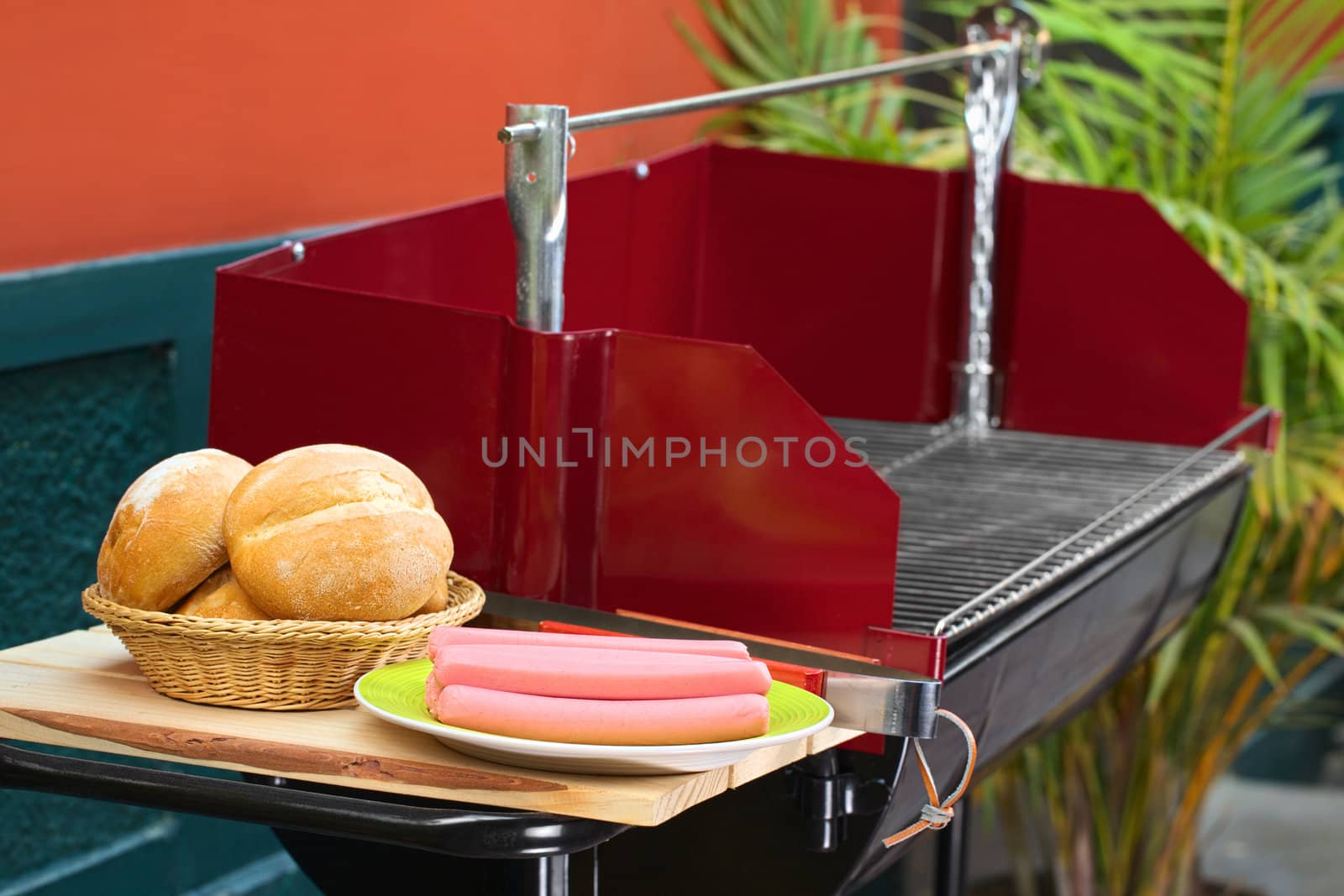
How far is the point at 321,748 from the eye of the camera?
1.00m

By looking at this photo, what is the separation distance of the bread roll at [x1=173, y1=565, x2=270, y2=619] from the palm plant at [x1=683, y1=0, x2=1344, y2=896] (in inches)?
61.0

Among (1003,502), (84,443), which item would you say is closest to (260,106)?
(84,443)

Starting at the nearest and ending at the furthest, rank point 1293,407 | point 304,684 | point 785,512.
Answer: point 304,684, point 785,512, point 1293,407

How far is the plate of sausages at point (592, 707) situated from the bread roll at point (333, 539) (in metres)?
0.07

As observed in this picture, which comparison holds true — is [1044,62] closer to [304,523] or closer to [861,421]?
[861,421]

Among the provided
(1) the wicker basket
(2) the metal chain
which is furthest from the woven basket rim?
(2) the metal chain

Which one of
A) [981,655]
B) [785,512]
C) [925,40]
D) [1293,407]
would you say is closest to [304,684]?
[785,512]

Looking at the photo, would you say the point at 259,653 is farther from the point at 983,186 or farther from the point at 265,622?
the point at 983,186

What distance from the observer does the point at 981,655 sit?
4.51ft

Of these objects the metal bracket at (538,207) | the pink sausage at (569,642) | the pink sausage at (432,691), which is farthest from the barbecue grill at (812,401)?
the pink sausage at (432,691)

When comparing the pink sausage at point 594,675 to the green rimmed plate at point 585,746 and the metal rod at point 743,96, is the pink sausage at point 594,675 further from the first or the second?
the metal rod at point 743,96

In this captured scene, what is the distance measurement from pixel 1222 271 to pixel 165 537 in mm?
1725

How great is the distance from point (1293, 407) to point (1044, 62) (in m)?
0.81

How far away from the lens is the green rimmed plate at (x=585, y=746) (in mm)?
943
